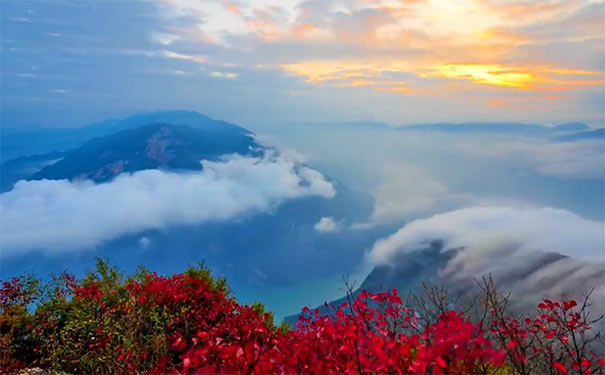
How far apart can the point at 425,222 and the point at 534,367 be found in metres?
44.2

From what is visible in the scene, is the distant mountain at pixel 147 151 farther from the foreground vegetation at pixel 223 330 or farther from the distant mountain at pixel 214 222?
the foreground vegetation at pixel 223 330

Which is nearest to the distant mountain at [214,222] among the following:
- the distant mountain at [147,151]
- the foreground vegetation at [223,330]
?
the distant mountain at [147,151]

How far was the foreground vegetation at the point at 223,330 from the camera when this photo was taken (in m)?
3.23

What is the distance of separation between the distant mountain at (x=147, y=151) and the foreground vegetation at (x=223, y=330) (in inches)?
2793

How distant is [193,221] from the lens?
80188 millimetres

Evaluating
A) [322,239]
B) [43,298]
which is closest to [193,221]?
[322,239]

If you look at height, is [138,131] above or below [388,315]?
above

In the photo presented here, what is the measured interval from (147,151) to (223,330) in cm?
7792

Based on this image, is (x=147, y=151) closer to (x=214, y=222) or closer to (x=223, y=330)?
(x=214, y=222)

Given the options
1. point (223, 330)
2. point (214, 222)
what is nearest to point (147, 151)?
point (214, 222)

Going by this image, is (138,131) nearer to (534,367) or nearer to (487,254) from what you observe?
(487,254)

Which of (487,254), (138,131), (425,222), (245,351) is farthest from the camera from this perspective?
(138,131)

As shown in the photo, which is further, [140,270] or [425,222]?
[425,222]

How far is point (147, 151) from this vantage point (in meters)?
77.8
